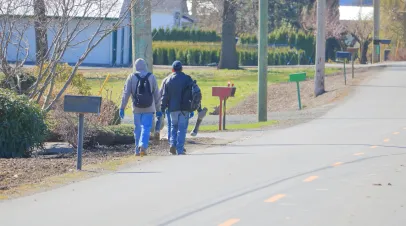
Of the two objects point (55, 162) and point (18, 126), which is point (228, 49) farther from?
point (55, 162)

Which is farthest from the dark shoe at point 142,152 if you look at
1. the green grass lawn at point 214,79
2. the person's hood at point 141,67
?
the green grass lawn at point 214,79

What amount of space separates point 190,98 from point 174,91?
1.09 ft

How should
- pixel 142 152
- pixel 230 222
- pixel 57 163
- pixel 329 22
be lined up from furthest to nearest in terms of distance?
pixel 329 22 < pixel 142 152 < pixel 57 163 < pixel 230 222

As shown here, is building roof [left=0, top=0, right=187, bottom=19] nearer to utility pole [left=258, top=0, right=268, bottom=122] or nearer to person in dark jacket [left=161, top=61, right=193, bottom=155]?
person in dark jacket [left=161, top=61, right=193, bottom=155]

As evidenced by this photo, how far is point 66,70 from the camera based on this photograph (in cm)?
2308

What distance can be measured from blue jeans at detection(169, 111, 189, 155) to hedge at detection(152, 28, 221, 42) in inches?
2172

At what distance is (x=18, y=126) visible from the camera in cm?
1568

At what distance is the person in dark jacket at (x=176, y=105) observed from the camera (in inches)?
634

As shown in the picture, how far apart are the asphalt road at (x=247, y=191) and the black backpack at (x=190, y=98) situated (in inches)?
37.9

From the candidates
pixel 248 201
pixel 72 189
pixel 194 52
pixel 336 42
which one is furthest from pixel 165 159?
pixel 336 42

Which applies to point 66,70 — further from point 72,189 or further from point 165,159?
point 72,189

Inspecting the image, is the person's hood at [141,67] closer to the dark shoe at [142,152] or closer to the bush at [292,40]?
the dark shoe at [142,152]

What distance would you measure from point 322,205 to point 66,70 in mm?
14067

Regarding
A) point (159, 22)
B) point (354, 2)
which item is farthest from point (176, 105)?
point (354, 2)
